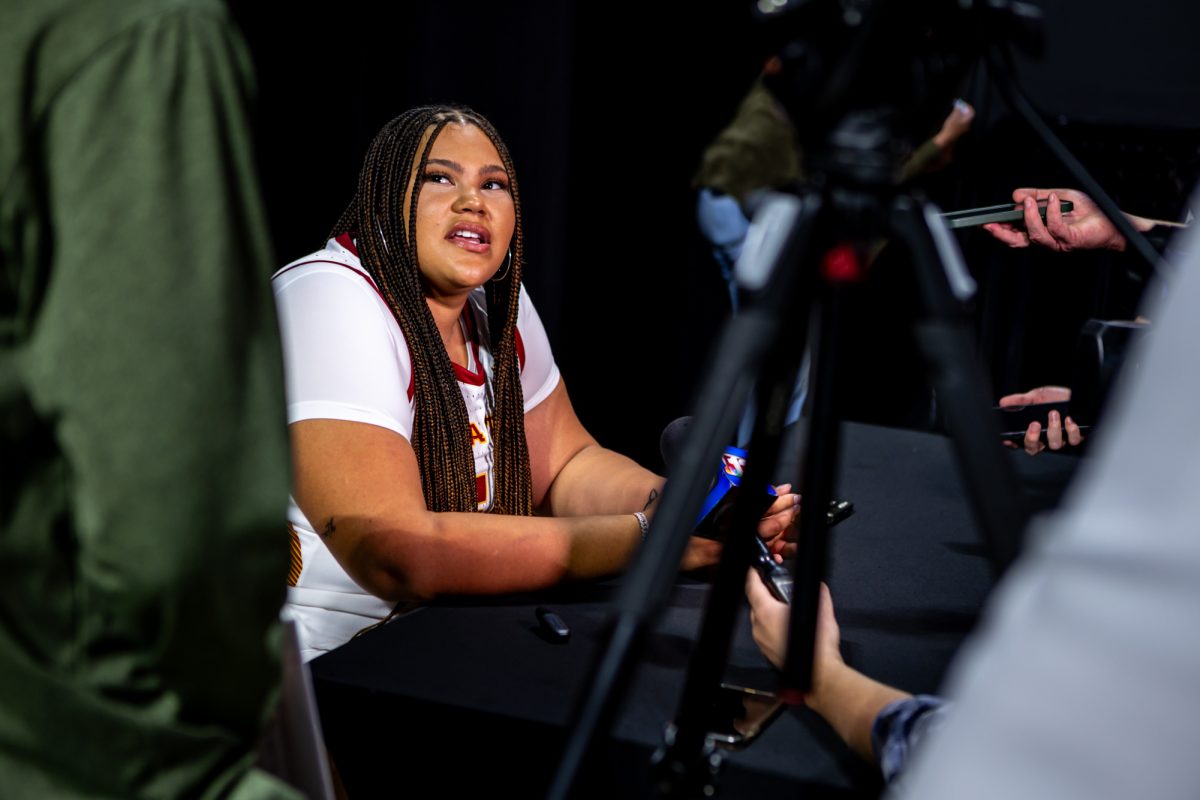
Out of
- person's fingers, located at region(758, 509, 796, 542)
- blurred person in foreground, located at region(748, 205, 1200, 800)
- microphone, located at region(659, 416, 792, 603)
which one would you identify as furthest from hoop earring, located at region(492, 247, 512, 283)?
blurred person in foreground, located at region(748, 205, 1200, 800)

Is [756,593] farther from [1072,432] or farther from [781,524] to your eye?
[1072,432]

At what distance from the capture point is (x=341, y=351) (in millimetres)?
1409

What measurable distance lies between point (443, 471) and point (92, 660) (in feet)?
3.03

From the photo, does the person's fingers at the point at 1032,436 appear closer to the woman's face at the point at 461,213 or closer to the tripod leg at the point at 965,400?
the woman's face at the point at 461,213

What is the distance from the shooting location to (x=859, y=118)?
2.27ft

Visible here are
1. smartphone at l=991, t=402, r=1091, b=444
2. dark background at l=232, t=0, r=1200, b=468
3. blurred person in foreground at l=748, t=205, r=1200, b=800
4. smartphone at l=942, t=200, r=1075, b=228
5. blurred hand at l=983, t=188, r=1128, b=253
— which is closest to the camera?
blurred person in foreground at l=748, t=205, r=1200, b=800

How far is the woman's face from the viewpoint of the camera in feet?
5.32

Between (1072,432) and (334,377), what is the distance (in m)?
1.10

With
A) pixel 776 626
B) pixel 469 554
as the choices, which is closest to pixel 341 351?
pixel 469 554

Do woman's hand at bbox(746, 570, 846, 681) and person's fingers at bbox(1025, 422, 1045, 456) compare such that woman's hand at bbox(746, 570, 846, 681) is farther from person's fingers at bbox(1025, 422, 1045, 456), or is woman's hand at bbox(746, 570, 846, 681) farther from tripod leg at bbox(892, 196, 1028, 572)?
person's fingers at bbox(1025, 422, 1045, 456)

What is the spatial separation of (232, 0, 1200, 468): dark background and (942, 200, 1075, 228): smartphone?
2.84ft

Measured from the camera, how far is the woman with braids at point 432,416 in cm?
133

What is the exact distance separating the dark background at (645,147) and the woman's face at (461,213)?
777 millimetres

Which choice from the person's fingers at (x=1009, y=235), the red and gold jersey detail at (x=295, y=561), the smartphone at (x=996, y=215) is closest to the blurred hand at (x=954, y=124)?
the smartphone at (x=996, y=215)
